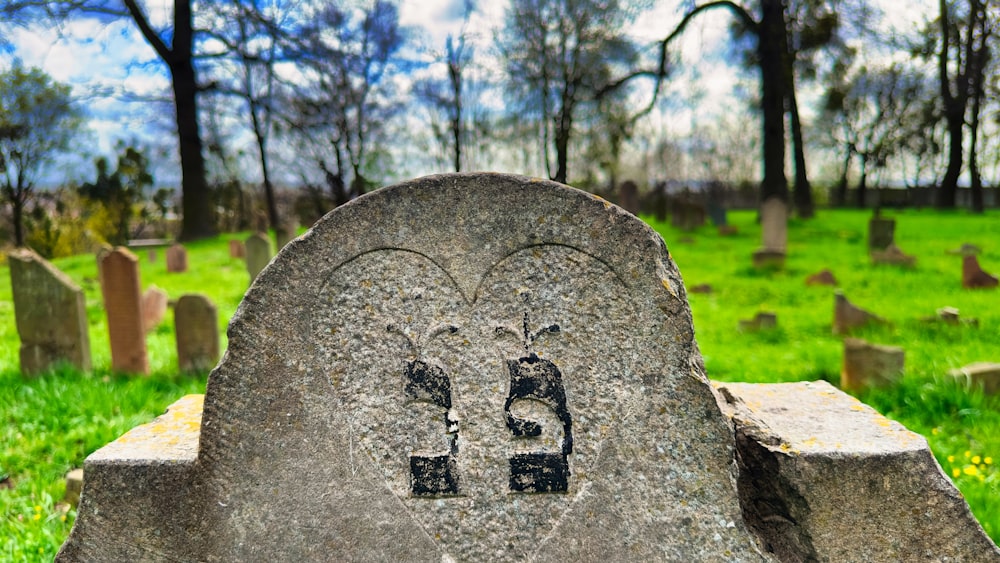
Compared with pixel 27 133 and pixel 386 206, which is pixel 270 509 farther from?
pixel 27 133

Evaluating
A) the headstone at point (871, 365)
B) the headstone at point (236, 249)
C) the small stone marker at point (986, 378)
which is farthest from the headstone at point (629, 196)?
the small stone marker at point (986, 378)

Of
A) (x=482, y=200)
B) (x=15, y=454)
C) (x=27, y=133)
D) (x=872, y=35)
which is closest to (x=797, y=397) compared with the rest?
(x=482, y=200)

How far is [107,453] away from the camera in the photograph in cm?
188

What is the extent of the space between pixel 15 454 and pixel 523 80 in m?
13.9

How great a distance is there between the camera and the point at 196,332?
4.93 meters

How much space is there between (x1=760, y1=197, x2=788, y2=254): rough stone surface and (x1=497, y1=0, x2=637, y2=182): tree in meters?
4.47

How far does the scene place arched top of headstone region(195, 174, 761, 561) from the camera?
6.00ft

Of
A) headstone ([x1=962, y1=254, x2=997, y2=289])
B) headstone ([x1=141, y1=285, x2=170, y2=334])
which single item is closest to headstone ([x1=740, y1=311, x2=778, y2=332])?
headstone ([x1=962, y1=254, x2=997, y2=289])

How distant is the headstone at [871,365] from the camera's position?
404 centimetres

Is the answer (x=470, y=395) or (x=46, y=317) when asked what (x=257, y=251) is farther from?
(x=470, y=395)

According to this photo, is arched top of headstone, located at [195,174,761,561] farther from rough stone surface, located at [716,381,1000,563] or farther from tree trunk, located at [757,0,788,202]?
tree trunk, located at [757,0,788,202]

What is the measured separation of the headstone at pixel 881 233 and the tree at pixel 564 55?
5926 millimetres

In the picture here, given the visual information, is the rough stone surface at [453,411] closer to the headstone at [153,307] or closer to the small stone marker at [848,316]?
the small stone marker at [848,316]

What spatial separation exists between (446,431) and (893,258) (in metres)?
9.61
